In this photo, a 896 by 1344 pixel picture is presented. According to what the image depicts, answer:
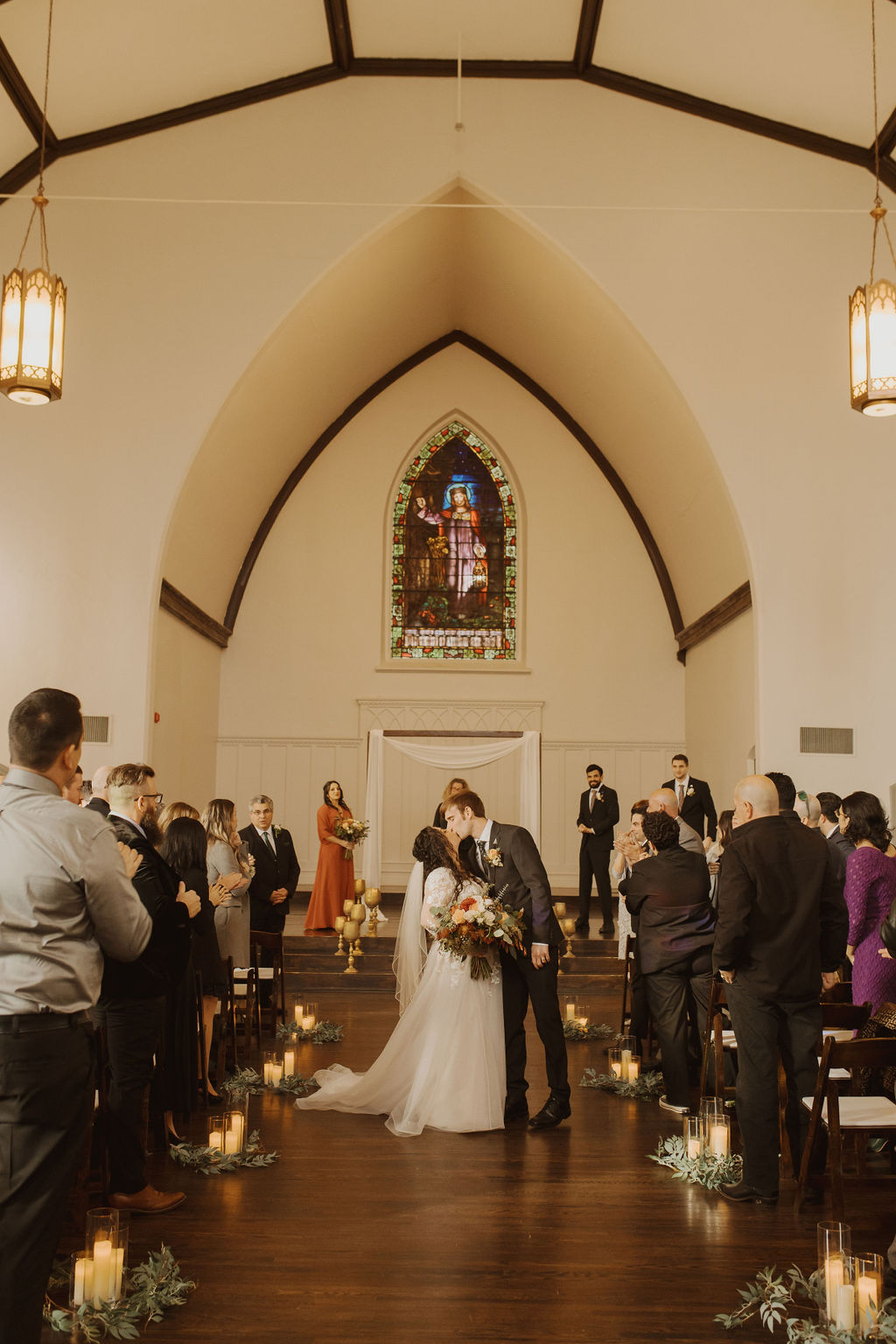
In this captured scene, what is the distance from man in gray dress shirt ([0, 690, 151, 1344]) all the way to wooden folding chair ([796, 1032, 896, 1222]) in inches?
94.5

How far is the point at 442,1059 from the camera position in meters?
5.67

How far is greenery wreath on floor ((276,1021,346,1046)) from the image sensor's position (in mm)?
7605

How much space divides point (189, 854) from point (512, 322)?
10.4m

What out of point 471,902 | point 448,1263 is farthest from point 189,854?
point 448,1263

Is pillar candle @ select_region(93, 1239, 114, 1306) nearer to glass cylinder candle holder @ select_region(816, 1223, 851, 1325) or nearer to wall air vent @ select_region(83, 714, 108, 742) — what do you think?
glass cylinder candle holder @ select_region(816, 1223, 851, 1325)

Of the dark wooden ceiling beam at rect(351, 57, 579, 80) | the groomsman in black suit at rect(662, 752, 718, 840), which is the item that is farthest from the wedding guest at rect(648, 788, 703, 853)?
the dark wooden ceiling beam at rect(351, 57, 579, 80)

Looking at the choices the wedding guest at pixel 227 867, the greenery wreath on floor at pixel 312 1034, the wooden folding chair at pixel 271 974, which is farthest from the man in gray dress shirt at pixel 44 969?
the greenery wreath on floor at pixel 312 1034

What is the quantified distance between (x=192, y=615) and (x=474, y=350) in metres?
5.61

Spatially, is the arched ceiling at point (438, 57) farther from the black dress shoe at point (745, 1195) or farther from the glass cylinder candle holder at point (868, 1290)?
the glass cylinder candle holder at point (868, 1290)

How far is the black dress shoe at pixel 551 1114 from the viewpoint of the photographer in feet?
18.2

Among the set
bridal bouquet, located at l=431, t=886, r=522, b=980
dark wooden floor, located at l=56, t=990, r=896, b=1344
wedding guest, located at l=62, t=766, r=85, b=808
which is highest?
wedding guest, located at l=62, t=766, r=85, b=808

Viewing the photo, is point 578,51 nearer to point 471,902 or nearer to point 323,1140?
point 471,902

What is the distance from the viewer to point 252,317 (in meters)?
11.1

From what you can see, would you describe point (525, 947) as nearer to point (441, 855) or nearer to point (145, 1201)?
point (441, 855)
